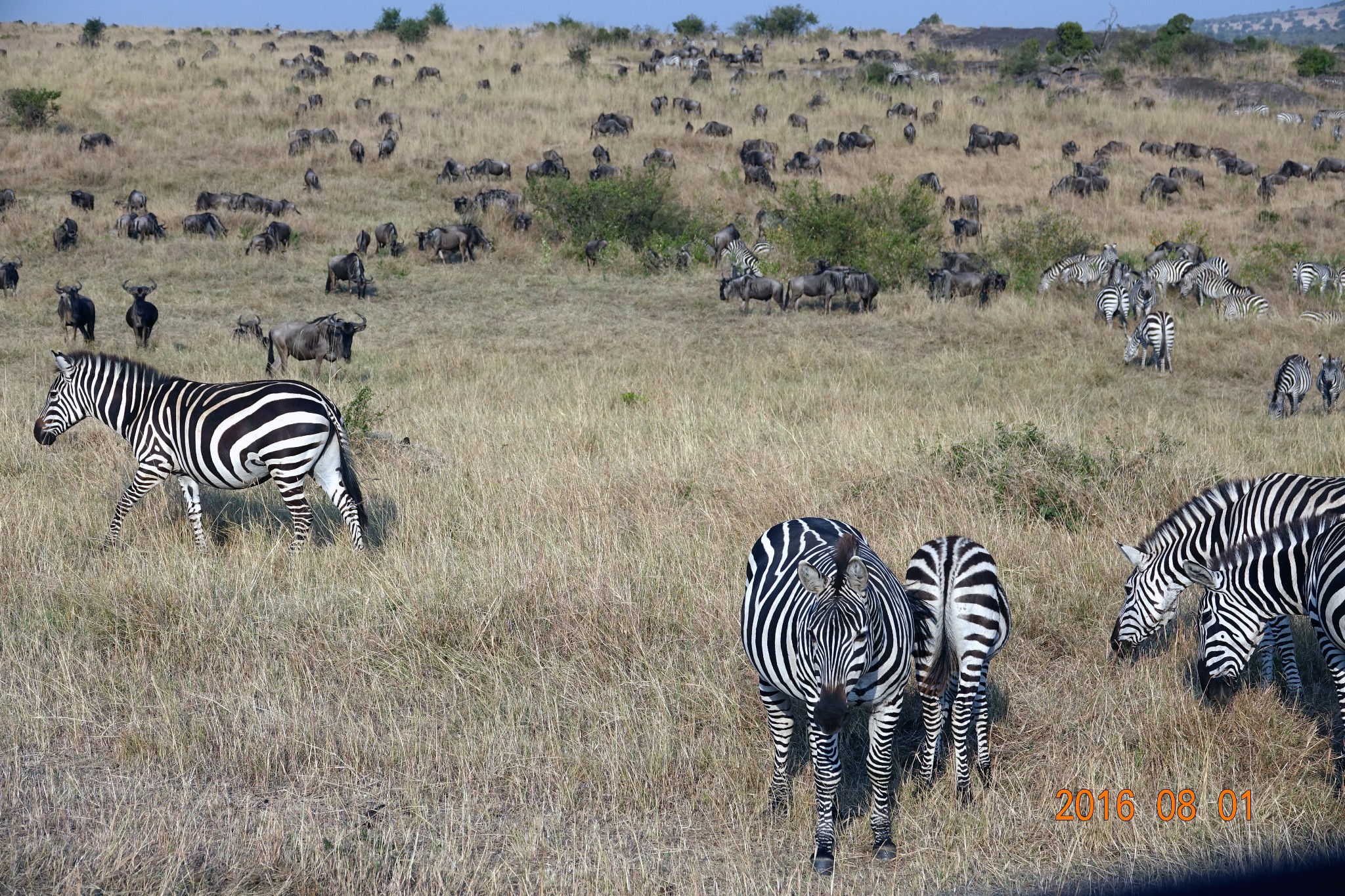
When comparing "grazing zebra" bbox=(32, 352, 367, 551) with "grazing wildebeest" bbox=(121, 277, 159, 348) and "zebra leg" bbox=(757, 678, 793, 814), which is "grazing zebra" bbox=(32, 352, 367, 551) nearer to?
"zebra leg" bbox=(757, 678, 793, 814)

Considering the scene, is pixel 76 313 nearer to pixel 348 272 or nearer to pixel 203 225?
pixel 348 272

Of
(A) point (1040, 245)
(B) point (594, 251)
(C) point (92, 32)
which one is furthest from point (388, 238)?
(C) point (92, 32)

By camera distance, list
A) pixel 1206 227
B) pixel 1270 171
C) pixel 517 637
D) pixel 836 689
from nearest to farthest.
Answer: pixel 836 689
pixel 517 637
pixel 1206 227
pixel 1270 171

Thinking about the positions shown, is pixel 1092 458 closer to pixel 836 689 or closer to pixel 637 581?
pixel 637 581

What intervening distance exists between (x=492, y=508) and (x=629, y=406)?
4.01m

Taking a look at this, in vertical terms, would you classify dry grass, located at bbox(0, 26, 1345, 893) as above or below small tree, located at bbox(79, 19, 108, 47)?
below

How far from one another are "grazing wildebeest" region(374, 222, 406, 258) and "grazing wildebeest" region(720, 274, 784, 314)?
7.41 m

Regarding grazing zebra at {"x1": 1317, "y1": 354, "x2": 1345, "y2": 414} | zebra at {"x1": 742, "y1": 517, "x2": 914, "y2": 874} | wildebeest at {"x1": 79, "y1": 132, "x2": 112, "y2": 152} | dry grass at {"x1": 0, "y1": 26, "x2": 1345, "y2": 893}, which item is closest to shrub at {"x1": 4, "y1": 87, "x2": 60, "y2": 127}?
wildebeest at {"x1": 79, "y1": 132, "x2": 112, "y2": 152}

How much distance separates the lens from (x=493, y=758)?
14.9ft

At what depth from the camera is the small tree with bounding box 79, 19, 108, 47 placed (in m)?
47.3

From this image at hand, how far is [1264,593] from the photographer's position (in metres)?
4.58

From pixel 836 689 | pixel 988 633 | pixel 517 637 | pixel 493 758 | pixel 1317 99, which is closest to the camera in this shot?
pixel 836 689

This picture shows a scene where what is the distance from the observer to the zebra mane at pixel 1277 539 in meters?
4.54

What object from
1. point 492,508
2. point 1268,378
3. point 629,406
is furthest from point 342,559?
point 1268,378
